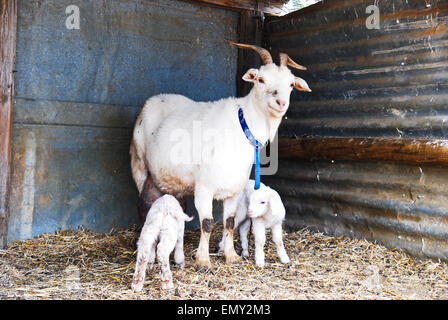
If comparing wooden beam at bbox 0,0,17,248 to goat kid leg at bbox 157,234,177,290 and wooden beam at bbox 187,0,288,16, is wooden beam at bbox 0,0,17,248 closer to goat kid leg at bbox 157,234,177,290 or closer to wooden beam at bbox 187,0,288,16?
goat kid leg at bbox 157,234,177,290

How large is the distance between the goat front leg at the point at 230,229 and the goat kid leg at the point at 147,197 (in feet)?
3.26

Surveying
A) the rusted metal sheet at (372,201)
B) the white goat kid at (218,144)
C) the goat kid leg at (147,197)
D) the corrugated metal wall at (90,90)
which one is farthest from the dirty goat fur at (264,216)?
the corrugated metal wall at (90,90)

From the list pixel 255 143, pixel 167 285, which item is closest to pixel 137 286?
pixel 167 285

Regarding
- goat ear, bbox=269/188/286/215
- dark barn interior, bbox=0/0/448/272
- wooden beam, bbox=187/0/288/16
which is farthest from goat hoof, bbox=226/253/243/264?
wooden beam, bbox=187/0/288/16

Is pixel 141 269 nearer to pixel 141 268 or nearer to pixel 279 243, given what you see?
pixel 141 268

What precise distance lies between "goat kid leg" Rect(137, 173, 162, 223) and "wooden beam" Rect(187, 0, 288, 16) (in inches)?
103

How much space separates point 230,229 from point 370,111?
203 cm

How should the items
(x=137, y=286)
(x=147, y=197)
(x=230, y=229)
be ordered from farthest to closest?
(x=147, y=197) < (x=230, y=229) < (x=137, y=286)

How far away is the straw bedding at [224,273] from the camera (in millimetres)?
4227

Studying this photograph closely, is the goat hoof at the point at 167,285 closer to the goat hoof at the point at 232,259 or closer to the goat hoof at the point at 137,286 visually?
the goat hoof at the point at 137,286

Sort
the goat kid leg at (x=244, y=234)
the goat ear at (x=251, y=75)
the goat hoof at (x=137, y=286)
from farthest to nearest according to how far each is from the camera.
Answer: the goat kid leg at (x=244, y=234) < the goat ear at (x=251, y=75) < the goat hoof at (x=137, y=286)

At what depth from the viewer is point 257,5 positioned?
7.16 metres

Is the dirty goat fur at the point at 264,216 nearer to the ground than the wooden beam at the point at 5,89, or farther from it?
nearer to the ground
